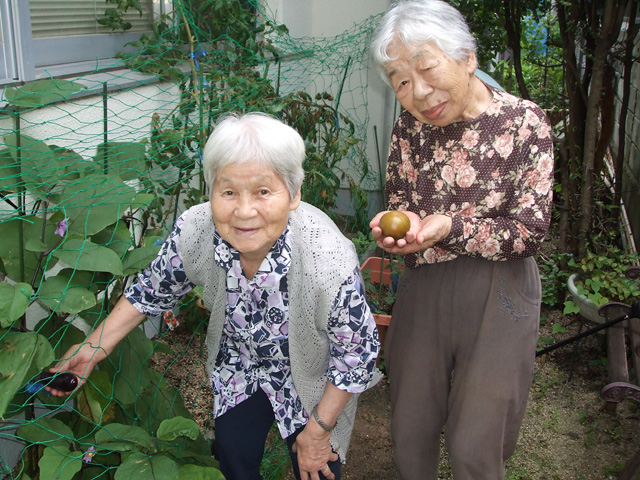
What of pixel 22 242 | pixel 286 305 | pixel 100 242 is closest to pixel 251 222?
pixel 286 305

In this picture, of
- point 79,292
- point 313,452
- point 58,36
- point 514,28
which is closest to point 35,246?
point 79,292

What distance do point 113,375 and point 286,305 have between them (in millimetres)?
549

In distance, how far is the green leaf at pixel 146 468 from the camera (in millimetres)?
1515

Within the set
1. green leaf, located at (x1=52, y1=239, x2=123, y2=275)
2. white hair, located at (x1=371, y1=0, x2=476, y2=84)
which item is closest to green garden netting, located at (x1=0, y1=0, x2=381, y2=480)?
green leaf, located at (x1=52, y1=239, x2=123, y2=275)

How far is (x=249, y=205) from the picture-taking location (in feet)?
5.01

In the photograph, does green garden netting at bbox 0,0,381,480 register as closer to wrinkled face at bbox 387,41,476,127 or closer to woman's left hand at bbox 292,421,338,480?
woman's left hand at bbox 292,421,338,480

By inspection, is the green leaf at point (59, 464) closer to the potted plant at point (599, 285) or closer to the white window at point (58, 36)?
the white window at point (58, 36)

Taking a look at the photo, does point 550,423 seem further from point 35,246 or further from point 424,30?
point 35,246

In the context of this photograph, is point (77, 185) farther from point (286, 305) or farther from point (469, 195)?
point (469, 195)

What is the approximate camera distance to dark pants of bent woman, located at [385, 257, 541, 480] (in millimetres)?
1807

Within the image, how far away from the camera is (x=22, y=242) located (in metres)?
1.52

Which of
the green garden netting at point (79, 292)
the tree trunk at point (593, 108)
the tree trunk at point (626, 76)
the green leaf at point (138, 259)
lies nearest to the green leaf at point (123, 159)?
the green garden netting at point (79, 292)

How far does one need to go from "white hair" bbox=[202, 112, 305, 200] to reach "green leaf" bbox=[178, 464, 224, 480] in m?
0.75

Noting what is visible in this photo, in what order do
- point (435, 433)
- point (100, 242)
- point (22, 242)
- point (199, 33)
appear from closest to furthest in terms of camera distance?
point (22, 242)
point (100, 242)
point (435, 433)
point (199, 33)
